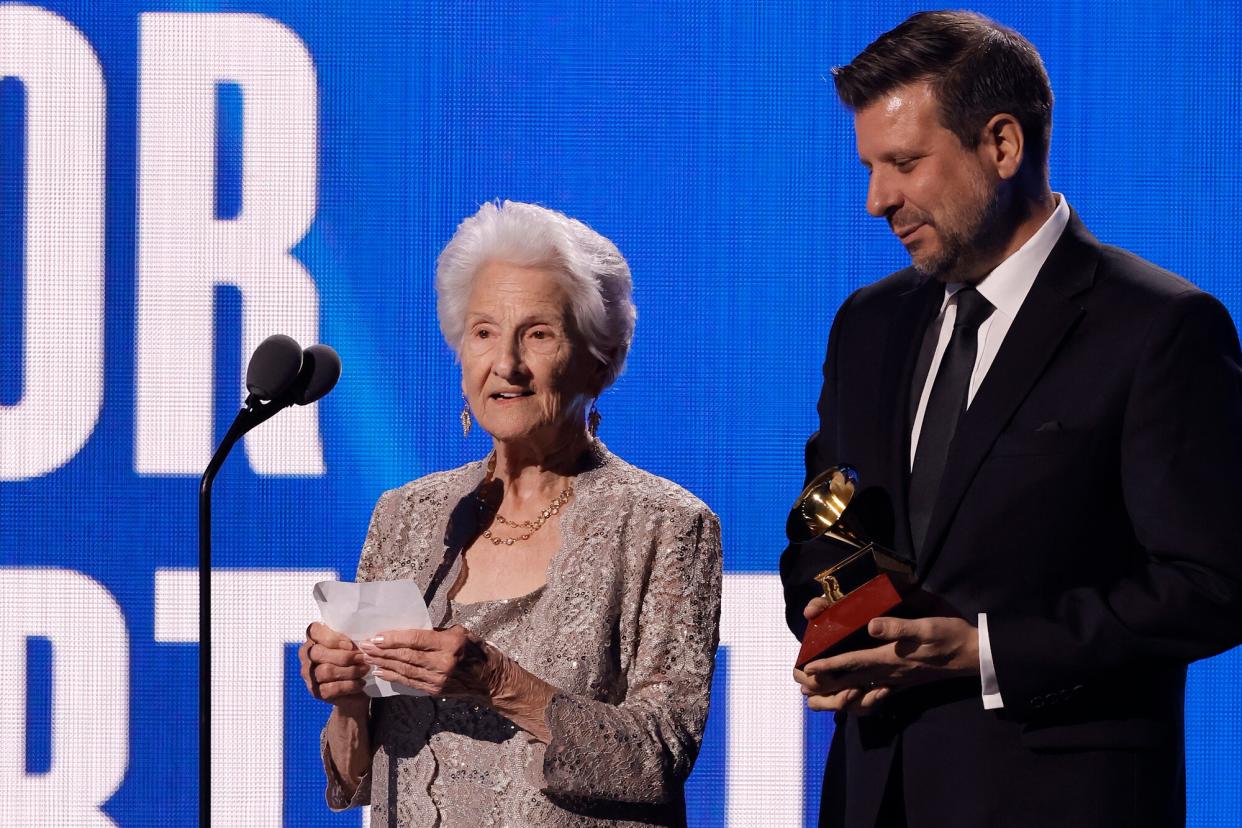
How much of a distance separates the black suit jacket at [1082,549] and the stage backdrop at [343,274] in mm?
1470

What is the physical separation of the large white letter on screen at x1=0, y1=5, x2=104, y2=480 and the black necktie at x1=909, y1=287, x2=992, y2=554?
7.36 feet

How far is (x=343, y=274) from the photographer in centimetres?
346

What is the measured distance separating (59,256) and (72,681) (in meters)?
1.01

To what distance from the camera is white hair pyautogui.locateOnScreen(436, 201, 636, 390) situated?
2.35 metres

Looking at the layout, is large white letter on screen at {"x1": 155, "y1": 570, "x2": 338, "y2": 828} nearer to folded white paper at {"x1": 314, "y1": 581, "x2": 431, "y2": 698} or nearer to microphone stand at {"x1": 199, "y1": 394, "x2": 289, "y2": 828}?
microphone stand at {"x1": 199, "y1": 394, "x2": 289, "y2": 828}

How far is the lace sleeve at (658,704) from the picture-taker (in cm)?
209

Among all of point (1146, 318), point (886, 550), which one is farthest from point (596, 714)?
point (1146, 318)

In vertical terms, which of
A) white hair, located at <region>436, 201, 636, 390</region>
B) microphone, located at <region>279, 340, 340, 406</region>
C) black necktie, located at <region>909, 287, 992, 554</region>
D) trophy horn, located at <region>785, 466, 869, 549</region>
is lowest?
trophy horn, located at <region>785, 466, 869, 549</region>

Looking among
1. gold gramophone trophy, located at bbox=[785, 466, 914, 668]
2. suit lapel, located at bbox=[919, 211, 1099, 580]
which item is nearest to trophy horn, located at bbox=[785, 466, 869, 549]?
gold gramophone trophy, located at bbox=[785, 466, 914, 668]

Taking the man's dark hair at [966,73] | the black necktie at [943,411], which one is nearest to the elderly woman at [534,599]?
the black necktie at [943,411]

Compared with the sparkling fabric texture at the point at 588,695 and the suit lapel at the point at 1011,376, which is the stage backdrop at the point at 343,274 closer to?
the sparkling fabric texture at the point at 588,695

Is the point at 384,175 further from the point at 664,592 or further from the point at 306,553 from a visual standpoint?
the point at 664,592

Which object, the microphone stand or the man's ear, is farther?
the microphone stand

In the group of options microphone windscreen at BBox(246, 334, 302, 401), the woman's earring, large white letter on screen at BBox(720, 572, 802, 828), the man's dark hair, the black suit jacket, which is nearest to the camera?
the black suit jacket
